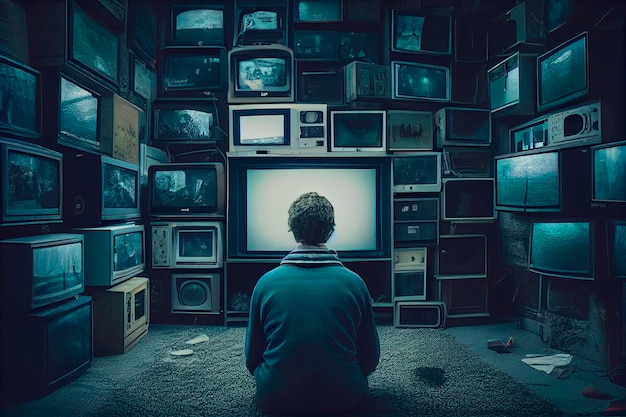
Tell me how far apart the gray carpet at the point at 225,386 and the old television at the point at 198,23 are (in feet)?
8.25

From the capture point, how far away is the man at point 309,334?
1.46 metres

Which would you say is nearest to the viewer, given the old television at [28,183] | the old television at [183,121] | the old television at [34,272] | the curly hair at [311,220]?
the curly hair at [311,220]

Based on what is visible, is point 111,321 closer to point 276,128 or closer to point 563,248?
point 276,128

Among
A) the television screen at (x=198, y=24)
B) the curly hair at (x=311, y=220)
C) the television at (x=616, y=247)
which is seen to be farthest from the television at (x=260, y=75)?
the television at (x=616, y=247)

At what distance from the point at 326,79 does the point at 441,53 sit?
1.03 m

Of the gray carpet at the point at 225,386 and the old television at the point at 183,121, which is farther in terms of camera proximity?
the old television at the point at 183,121

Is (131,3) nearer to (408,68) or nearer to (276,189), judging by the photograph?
(276,189)

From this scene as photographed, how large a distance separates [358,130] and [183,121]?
149 centimetres

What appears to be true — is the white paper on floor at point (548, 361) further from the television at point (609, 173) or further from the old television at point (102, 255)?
the old television at point (102, 255)

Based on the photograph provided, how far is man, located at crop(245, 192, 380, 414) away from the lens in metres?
1.46

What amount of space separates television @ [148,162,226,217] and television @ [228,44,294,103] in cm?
66

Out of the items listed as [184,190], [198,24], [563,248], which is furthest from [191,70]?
[563,248]

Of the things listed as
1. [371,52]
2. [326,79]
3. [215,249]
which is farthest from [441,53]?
[215,249]

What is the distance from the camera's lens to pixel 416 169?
3.46 m
